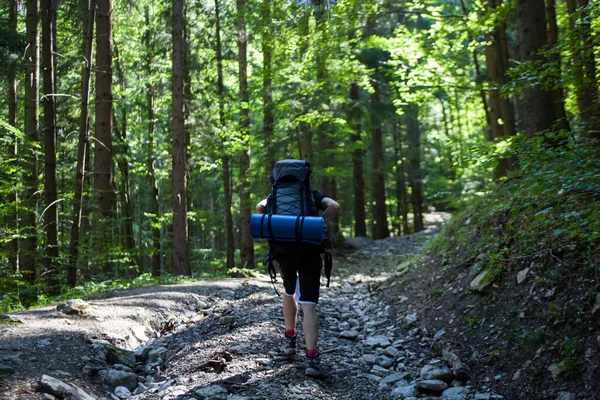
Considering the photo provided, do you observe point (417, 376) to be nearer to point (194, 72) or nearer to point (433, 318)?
point (433, 318)

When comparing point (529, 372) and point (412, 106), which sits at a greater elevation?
point (412, 106)

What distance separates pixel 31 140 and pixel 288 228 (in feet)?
36.2

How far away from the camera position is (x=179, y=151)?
1288 cm

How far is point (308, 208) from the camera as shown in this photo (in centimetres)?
466

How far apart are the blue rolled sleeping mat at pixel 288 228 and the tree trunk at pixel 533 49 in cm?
518

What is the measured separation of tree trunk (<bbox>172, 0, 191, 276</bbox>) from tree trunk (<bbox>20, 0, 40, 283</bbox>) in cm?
333

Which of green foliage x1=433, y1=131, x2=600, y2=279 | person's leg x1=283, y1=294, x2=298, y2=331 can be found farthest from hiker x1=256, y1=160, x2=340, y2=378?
green foliage x1=433, y1=131, x2=600, y2=279

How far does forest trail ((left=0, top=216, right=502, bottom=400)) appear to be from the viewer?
4.29 meters

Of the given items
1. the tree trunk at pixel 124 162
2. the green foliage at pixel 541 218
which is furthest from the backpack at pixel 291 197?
the tree trunk at pixel 124 162

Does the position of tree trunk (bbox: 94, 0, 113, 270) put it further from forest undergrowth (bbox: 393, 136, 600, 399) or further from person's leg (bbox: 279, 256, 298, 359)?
forest undergrowth (bbox: 393, 136, 600, 399)

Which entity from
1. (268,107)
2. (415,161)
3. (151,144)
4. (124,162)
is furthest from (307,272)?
(415,161)

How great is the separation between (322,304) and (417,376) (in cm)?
388

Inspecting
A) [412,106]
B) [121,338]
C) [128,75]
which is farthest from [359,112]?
[121,338]

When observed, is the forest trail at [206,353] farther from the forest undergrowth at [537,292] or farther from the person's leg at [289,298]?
the forest undergrowth at [537,292]
